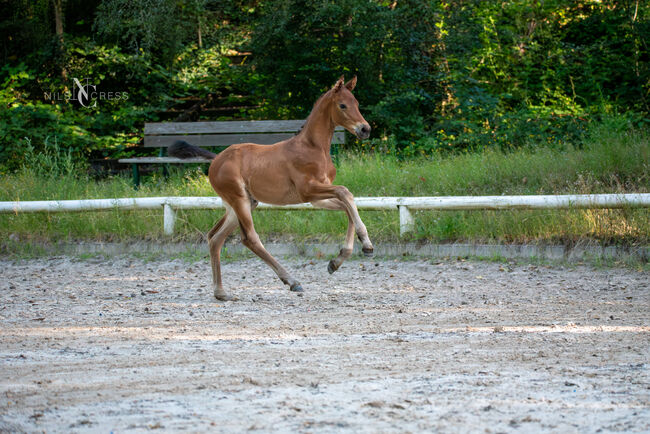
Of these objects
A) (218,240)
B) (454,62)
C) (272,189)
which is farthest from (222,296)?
(454,62)

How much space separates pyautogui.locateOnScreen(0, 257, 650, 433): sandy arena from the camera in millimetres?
3301

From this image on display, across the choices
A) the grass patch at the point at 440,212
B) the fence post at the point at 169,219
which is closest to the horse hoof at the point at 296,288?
the grass patch at the point at 440,212

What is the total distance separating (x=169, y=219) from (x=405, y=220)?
11.8 feet

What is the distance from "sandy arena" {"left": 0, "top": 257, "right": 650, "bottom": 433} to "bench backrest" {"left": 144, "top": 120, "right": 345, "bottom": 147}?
5800mm

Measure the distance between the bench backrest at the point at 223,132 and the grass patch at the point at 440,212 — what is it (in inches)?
60.0

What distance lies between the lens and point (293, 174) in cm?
692

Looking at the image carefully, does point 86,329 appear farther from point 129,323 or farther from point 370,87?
point 370,87

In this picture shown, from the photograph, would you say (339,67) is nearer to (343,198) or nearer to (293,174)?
(293,174)

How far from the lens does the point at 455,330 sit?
5.24m

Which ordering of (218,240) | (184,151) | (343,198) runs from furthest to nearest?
(184,151), (218,240), (343,198)

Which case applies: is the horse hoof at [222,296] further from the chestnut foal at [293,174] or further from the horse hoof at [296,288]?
the horse hoof at [296,288]

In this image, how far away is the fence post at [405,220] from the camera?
30.9 ft

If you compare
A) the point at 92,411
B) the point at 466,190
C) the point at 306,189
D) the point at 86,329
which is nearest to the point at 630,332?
the point at 306,189

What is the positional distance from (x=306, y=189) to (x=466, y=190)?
4.69m
